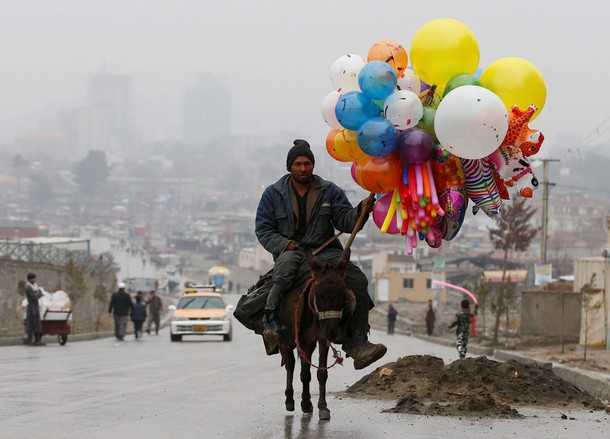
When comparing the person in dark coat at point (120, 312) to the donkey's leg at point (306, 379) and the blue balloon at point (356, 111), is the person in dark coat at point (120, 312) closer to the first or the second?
the donkey's leg at point (306, 379)

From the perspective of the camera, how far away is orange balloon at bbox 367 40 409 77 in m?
13.0

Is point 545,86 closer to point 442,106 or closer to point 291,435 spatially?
point 442,106

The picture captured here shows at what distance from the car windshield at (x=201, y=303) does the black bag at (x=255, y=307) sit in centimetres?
2637

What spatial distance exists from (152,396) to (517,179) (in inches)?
194

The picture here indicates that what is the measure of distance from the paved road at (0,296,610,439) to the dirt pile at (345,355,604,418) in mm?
623

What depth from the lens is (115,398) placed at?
1511 cm

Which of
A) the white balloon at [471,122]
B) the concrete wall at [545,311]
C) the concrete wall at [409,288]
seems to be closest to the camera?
the white balloon at [471,122]

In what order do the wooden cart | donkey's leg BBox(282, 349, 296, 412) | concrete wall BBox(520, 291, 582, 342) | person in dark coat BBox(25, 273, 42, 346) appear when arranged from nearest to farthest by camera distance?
donkey's leg BBox(282, 349, 296, 412), person in dark coat BBox(25, 273, 42, 346), the wooden cart, concrete wall BBox(520, 291, 582, 342)

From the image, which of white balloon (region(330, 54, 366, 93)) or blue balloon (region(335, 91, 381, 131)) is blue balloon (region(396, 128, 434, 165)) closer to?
blue balloon (region(335, 91, 381, 131))

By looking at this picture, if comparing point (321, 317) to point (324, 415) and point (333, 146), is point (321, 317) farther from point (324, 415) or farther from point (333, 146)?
point (333, 146)

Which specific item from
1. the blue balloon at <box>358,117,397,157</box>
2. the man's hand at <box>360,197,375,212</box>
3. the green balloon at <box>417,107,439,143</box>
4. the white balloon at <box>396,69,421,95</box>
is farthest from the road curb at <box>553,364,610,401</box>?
the blue balloon at <box>358,117,397,157</box>

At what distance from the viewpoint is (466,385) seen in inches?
621

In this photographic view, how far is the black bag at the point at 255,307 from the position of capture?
1342 centimetres

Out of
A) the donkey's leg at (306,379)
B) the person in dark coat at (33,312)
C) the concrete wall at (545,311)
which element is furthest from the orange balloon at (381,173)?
the concrete wall at (545,311)
